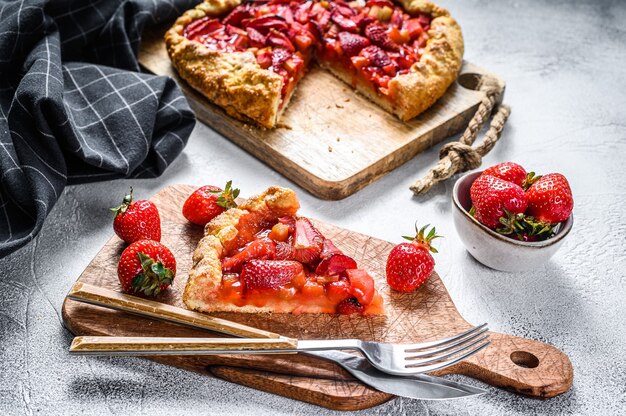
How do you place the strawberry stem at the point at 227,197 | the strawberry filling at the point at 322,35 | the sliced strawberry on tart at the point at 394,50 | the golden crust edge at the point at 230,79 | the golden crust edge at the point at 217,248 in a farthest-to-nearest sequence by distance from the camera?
the strawberry filling at the point at 322,35 < the sliced strawberry on tart at the point at 394,50 < the golden crust edge at the point at 230,79 < the strawberry stem at the point at 227,197 < the golden crust edge at the point at 217,248

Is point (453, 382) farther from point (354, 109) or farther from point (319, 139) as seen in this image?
point (354, 109)

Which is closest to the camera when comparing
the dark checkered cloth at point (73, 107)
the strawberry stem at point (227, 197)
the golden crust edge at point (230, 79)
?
the strawberry stem at point (227, 197)

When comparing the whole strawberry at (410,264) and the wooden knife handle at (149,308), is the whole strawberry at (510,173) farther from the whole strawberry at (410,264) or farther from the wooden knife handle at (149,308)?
the wooden knife handle at (149,308)

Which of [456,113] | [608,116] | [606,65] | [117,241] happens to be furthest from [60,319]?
[606,65]

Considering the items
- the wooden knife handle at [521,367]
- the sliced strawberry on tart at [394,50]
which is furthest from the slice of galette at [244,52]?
the wooden knife handle at [521,367]

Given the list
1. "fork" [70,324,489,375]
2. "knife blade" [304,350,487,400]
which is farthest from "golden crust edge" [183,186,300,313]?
"knife blade" [304,350,487,400]

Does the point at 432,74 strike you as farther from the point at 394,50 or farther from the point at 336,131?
the point at 336,131

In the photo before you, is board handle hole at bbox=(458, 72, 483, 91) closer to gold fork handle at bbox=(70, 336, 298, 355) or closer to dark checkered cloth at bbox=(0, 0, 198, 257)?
dark checkered cloth at bbox=(0, 0, 198, 257)
